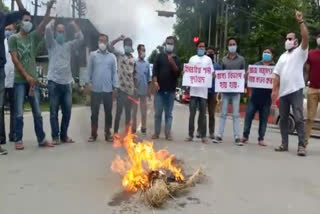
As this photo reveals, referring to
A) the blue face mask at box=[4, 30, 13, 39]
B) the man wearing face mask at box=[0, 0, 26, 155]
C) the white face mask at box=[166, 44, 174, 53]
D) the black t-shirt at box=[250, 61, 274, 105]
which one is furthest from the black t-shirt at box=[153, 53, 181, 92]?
the man wearing face mask at box=[0, 0, 26, 155]

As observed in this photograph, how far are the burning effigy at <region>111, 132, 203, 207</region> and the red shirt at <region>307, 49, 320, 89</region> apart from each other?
11.2 feet

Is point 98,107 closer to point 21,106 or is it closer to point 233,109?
point 21,106

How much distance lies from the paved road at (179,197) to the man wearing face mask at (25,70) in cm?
40

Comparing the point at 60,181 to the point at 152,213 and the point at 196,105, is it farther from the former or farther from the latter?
the point at 196,105

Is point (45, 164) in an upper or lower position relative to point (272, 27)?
lower

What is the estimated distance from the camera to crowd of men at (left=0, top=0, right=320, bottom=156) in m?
7.48

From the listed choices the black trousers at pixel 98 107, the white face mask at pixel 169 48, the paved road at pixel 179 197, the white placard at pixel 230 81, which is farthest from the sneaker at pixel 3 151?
the white placard at pixel 230 81

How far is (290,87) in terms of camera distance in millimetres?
7977

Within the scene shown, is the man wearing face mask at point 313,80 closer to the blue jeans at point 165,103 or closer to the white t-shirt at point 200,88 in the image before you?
the white t-shirt at point 200,88

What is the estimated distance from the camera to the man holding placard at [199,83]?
8.92 m

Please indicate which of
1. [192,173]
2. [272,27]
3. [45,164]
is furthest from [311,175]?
[272,27]

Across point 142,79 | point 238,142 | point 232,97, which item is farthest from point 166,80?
point 238,142

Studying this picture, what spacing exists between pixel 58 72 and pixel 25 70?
2.17 feet

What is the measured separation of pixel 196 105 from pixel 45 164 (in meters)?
3.54
